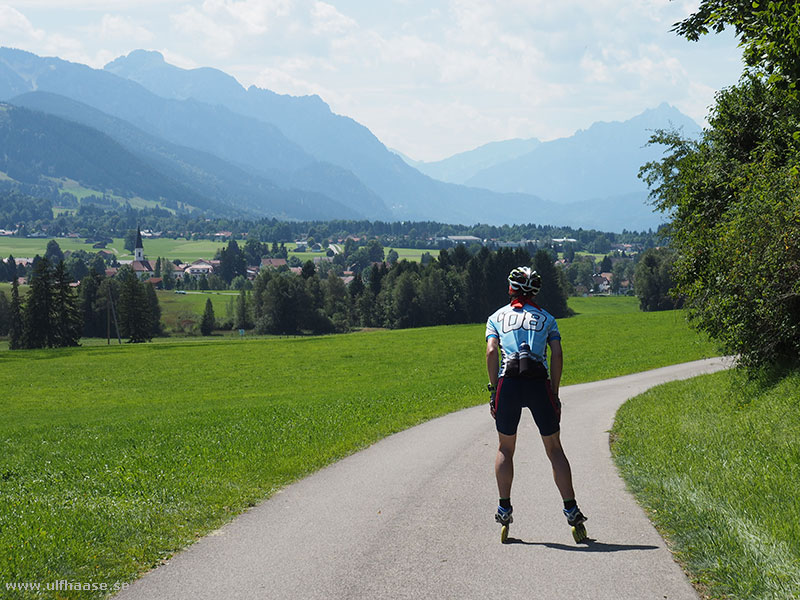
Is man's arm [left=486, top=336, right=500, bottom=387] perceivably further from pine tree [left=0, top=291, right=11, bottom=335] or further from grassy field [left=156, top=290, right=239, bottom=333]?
grassy field [left=156, top=290, right=239, bottom=333]

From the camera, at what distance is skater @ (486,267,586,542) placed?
7.77 metres

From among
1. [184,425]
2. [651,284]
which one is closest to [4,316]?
[651,284]

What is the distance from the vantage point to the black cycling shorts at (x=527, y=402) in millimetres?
7785

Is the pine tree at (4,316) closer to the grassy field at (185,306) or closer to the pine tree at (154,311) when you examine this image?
the pine tree at (154,311)

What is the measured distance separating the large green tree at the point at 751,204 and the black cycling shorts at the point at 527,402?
19.6 ft

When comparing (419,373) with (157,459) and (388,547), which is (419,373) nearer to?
(157,459)

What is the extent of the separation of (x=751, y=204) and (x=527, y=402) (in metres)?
9.77

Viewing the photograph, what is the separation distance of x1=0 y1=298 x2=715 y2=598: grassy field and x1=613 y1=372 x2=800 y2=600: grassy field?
5029 mm

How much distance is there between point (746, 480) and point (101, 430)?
18526 mm

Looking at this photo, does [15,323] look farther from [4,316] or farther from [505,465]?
[505,465]

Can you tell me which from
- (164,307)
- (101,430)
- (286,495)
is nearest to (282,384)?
(101,430)

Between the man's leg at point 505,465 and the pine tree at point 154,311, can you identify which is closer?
the man's leg at point 505,465

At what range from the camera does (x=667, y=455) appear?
37.0 feet

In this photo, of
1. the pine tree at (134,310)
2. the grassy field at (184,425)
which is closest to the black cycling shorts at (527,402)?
the grassy field at (184,425)
